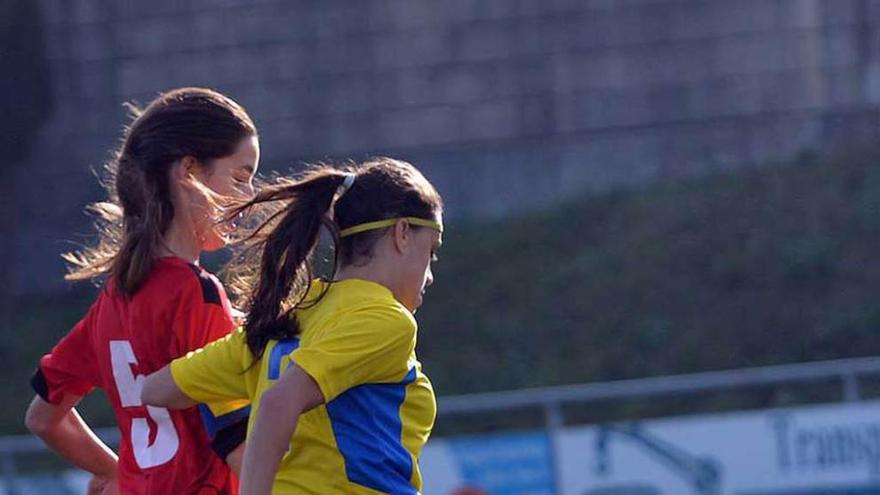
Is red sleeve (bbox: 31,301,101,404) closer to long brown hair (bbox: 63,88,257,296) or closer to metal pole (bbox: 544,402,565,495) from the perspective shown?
long brown hair (bbox: 63,88,257,296)

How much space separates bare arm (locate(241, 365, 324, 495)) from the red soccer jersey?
0.34 meters

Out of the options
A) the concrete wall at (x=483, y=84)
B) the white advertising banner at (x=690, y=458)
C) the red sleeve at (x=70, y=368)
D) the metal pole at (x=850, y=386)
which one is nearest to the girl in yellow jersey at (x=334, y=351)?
the red sleeve at (x=70, y=368)

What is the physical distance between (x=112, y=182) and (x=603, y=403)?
8199mm

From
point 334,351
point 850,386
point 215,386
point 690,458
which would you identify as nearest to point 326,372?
point 334,351

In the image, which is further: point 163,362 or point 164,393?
point 163,362

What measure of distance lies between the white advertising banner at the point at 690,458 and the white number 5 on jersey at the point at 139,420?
6040 mm

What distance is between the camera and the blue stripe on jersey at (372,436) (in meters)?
2.68

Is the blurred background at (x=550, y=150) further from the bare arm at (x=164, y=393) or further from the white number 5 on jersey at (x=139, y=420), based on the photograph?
the bare arm at (x=164, y=393)

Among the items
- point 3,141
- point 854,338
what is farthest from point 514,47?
point 3,141

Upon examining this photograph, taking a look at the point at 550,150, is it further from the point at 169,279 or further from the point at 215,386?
the point at 215,386

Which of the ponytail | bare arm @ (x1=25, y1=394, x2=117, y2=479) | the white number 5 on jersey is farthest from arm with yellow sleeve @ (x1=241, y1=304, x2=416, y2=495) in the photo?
bare arm @ (x1=25, y1=394, x2=117, y2=479)

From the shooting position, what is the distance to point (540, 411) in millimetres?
11484

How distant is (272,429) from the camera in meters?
2.55

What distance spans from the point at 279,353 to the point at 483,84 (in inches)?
483
